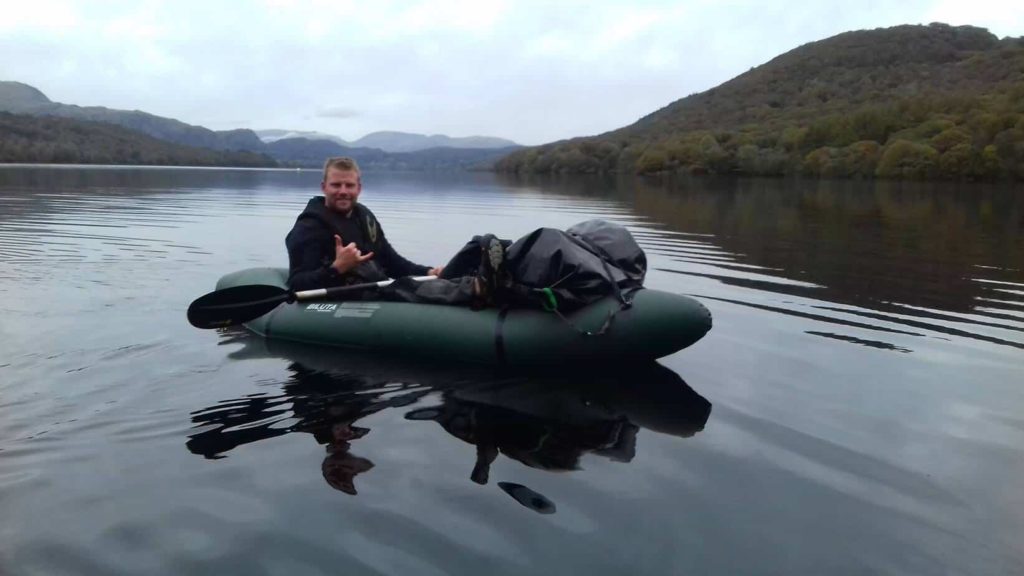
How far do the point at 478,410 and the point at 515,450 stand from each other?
733 millimetres

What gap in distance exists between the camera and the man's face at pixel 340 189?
21.4 ft

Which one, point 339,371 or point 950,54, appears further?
point 950,54

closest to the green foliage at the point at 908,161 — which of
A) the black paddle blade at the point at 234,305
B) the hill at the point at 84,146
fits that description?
the black paddle blade at the point at 234,305

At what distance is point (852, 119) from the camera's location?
73.6 metres

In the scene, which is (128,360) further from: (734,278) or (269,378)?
(734,278)

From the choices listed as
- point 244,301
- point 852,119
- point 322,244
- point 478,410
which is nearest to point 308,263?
point 322,244

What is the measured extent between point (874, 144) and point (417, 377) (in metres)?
67.8

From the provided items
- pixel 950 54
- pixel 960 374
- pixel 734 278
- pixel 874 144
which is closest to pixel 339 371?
pixel 960 374

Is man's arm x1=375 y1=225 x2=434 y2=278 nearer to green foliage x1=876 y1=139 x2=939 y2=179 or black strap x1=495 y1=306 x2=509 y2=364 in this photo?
black strap x1=495 y1=306 x2=509 y2=364

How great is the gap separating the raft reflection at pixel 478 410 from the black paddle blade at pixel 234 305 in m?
0.36

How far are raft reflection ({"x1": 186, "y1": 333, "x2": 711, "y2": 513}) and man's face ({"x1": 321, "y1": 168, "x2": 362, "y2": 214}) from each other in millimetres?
1362

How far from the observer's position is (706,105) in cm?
13175

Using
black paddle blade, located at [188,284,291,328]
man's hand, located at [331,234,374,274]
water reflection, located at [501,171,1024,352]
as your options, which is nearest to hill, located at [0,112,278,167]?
water reflection, located at [501,171,1024,352]

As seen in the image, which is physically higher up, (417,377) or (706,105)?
(706,105)
